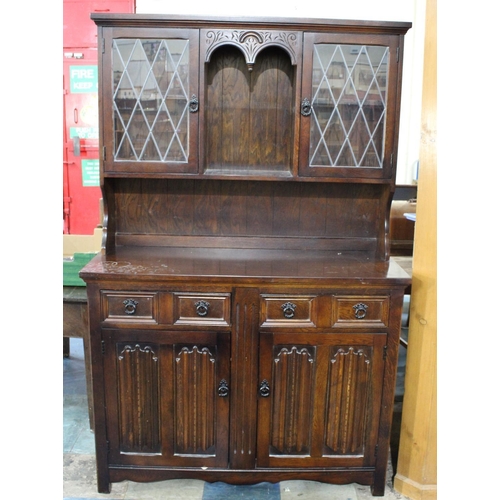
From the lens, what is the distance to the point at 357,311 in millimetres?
2043

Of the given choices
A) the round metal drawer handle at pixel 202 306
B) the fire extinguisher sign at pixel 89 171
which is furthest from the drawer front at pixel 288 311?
the fire extinguisher sign at pixel 89 171

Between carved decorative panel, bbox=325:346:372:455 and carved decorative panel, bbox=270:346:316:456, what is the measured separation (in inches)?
3.3

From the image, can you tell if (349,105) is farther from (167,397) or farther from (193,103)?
(167,397)

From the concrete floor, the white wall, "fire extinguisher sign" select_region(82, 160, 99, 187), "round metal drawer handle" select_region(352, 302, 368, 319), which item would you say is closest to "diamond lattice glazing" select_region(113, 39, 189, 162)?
"round metal drawer handle" select_region(352, 302, 368, 319)

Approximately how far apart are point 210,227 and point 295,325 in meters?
0.68

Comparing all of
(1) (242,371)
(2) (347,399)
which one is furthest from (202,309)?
(2) (347,399)

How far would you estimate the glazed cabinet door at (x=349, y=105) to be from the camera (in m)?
2.08

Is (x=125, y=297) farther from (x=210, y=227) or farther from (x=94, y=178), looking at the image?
(x=94, y=178)

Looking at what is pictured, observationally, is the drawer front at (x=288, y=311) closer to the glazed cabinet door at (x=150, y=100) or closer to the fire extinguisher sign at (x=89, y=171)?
the glazed cabinet door at (x=150, y=100)

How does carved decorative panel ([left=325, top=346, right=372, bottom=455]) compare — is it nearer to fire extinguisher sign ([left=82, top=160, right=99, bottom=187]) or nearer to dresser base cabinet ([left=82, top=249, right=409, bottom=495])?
dresser base cabinet ([left=82, top=249, right=409, bottom=495])

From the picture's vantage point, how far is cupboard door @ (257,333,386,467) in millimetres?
2080

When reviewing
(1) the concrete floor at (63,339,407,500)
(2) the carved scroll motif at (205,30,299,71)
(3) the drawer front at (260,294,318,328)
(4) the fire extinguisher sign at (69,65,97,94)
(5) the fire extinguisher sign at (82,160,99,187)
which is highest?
(4) the fire extinguisher sign at (69,65,97,94)
